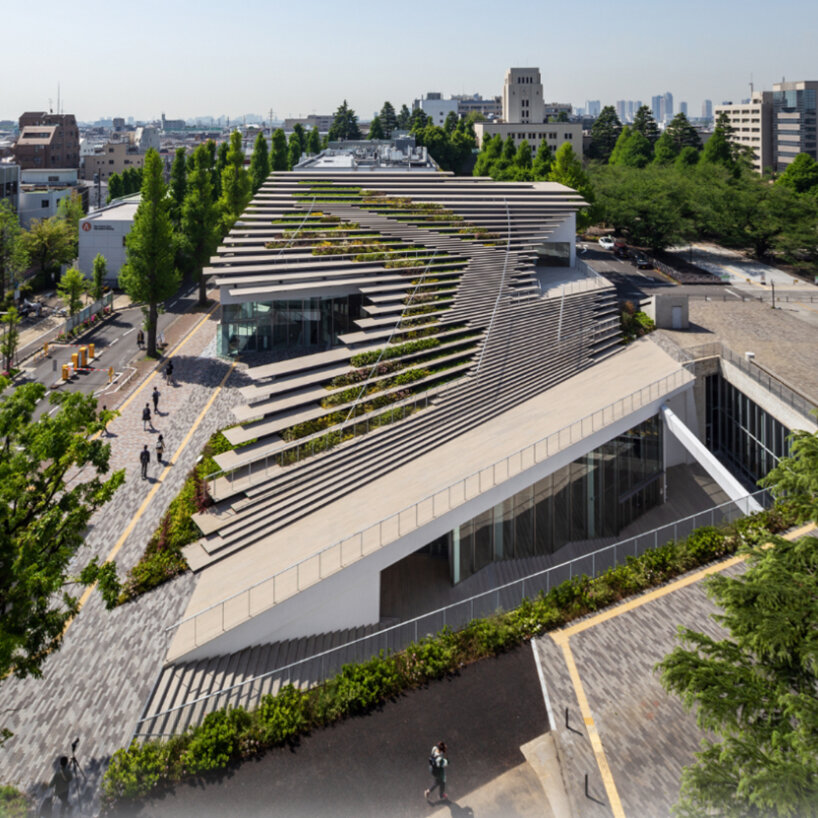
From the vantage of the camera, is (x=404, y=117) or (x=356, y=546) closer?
(x=356, y=546)

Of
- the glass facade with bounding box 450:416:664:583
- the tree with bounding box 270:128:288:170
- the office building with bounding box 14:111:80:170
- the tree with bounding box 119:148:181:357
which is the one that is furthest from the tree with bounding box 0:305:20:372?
the office building with bounding box 14:111:80:170

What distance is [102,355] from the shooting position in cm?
3984

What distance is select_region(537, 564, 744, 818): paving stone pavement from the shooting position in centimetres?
1222

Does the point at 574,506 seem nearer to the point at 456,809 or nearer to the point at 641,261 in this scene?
the point at 456,809

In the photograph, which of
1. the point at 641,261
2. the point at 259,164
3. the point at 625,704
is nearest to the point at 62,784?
the point at 625,704

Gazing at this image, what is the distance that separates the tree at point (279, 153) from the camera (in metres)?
68.5

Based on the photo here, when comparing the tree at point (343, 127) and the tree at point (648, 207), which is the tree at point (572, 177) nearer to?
the tree at point (648, 207)

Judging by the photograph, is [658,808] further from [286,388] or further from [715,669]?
[286,388]

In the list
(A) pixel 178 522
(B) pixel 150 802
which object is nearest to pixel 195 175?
(A) pixel 178 522

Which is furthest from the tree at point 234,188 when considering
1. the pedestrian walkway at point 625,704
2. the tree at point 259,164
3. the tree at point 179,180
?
the pedestrian walkway at point 625,704

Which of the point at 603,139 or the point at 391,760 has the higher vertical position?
the point at 603,139

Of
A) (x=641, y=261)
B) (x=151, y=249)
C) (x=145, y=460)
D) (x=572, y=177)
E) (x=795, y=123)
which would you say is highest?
(x=795, y=123)

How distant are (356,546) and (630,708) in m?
7.52

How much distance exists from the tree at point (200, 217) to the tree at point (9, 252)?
1307 cm
